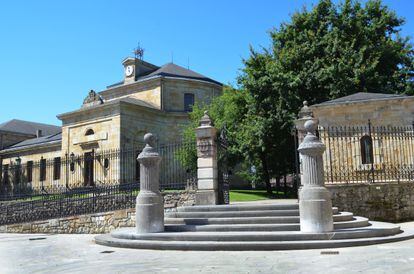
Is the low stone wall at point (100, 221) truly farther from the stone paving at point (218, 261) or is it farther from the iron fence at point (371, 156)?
the iron fence at point (371, 156)

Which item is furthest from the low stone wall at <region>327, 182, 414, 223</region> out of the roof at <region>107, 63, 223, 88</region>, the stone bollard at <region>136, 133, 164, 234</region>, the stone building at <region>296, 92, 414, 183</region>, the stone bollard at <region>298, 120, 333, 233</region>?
the roof at <region>107, 63, 223, 88</region>

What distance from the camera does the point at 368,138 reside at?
750 inches

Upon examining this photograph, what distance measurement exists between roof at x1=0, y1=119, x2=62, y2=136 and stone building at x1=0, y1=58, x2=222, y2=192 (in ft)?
14.5

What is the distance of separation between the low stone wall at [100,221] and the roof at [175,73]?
2529 centimetres

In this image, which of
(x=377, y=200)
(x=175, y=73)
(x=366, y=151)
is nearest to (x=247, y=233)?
(x=377, y=200)

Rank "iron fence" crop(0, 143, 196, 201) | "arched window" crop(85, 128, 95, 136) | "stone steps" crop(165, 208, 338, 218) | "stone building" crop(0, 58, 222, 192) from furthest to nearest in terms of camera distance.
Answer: "arched window" crop(85, 128, 95, 136) → "stone building" crop(0, 58, 222, 192) → "iron fence" crop(0, 143, 196, 201) → "stone steps" crop(165, 208, 338, 218)

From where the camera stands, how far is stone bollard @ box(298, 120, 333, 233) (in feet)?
31.4

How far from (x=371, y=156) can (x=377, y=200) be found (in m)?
4.10

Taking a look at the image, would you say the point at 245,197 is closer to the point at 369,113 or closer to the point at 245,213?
the point at 369,113

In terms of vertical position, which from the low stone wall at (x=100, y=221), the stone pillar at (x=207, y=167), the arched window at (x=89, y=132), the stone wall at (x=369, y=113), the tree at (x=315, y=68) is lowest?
the low stone wall at (x=100, y=221)

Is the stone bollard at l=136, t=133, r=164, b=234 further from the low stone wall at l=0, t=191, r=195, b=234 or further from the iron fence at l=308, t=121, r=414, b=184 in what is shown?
the iron fence at l=308, t=121, r=414, b=184

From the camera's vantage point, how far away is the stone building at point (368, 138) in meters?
17.5

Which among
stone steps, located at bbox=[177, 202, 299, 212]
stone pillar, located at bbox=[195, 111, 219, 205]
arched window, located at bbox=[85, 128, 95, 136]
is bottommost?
stone steps, located at bbox=[177, 202, 299, 212]

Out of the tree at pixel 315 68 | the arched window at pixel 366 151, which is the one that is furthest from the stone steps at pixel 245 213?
the tree at pixel 315 68
